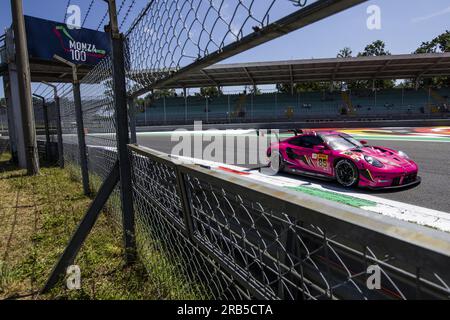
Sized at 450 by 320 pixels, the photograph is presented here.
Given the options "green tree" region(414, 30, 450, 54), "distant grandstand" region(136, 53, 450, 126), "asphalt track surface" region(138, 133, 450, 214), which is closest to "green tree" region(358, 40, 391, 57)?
"green tree" region(414, 30, 450, 54)

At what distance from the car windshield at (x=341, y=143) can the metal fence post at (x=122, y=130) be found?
198 inches

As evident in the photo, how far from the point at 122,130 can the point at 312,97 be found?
3619 centimetres

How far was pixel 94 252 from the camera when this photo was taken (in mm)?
3637

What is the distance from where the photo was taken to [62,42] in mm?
12117

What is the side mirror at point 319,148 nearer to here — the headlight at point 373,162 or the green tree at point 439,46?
the headlight at point 373,162

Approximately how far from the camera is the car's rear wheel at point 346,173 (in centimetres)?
655

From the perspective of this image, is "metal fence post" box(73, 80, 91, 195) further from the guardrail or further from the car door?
the car door

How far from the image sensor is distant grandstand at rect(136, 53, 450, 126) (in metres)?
27.9

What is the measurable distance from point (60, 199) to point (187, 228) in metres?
4.81

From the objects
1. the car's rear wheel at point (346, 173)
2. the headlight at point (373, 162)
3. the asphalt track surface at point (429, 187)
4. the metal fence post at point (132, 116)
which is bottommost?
the asphalt track surface at point (429, 187)

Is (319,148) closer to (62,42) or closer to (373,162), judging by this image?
(373,162)

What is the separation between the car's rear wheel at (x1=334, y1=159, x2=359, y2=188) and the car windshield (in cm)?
37

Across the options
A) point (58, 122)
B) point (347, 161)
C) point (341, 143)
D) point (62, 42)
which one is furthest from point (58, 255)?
point (62, 42)

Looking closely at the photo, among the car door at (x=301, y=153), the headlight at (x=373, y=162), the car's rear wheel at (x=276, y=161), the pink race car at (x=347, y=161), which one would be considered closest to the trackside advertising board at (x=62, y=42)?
the car's rear wheel at (x=276, y=161)
